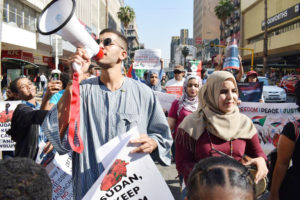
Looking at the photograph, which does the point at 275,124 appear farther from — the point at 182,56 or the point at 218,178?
the point at 182,56

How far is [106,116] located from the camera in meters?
2.09

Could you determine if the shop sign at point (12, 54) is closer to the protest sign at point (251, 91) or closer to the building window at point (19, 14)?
the building window at point (19, 14)

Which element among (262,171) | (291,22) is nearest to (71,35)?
(262,171)

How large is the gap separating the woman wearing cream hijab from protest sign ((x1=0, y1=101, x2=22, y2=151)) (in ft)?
9.97

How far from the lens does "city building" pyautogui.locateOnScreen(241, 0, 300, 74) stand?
113 feet

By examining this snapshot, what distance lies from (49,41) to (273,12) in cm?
3123

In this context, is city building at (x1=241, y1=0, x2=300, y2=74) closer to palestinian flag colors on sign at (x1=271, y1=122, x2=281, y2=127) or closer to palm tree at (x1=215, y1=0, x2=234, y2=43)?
palm tree at (x1=215, y1=0, x2=234, y2=43)

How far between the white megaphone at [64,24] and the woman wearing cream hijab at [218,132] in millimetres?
1111

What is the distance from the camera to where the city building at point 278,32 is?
34.4 metres

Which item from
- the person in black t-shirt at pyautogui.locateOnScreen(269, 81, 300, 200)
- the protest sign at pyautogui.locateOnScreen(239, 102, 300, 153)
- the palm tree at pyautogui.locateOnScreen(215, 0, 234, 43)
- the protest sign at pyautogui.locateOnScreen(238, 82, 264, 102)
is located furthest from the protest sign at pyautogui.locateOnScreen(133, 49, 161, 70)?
the palm tree at pyautogui.locateOnScreen(215, 0, 234, 43)

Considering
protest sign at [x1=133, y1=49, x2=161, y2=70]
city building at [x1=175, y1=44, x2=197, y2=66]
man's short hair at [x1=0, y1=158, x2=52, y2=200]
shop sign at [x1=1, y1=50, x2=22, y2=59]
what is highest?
city building at [x1=175, y1=44, x2=197, y2=66]

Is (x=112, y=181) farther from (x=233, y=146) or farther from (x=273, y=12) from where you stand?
(x=273, y=12)

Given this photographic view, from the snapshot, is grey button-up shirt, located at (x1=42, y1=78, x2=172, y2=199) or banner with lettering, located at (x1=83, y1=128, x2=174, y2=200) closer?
banner with lettering, located at (x1=83, y1=128, x2=174, y2=200)

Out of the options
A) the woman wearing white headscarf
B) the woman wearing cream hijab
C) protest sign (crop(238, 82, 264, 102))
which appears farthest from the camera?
protest sign (crop(238, 82, 264, 102))
